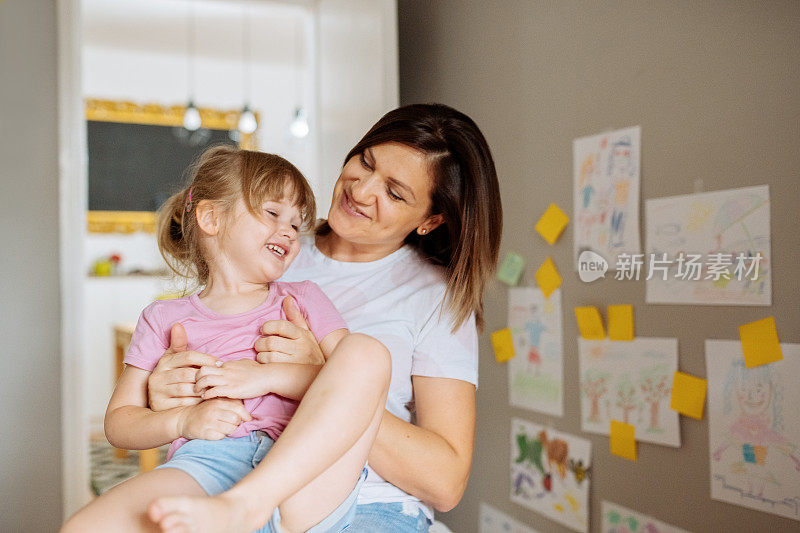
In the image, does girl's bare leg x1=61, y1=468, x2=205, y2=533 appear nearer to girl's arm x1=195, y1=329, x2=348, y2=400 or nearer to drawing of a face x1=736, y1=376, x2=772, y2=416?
girl's arm x1=195, y1=329, x2=348, y2=400

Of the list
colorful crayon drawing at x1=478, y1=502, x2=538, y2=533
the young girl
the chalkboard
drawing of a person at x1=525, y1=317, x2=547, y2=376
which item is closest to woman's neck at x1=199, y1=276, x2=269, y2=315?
the young girl

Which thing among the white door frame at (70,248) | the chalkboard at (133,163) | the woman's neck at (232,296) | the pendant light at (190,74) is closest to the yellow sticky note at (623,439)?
the woman's neck at (232,296)

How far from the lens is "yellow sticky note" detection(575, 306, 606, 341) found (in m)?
1.85

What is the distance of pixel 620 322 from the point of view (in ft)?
5.84

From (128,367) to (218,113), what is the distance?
478 cm

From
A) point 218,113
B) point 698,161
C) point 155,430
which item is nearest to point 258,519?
point 155,430

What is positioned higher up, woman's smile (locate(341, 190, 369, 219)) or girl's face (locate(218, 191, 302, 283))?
woman's smile (locate(341, 190, 369, 219))

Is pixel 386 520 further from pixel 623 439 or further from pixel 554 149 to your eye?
pixel 554 149

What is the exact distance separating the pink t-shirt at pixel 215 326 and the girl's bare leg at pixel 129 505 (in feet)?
0.57

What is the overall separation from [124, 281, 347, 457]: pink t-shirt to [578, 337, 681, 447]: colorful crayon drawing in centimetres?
88

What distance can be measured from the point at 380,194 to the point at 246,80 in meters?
4.80

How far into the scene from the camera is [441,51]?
8.41 ft

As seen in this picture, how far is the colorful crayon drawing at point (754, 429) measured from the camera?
1386 millimetres

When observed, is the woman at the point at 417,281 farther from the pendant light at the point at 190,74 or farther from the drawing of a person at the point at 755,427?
the pendant light at the point at 190,74
